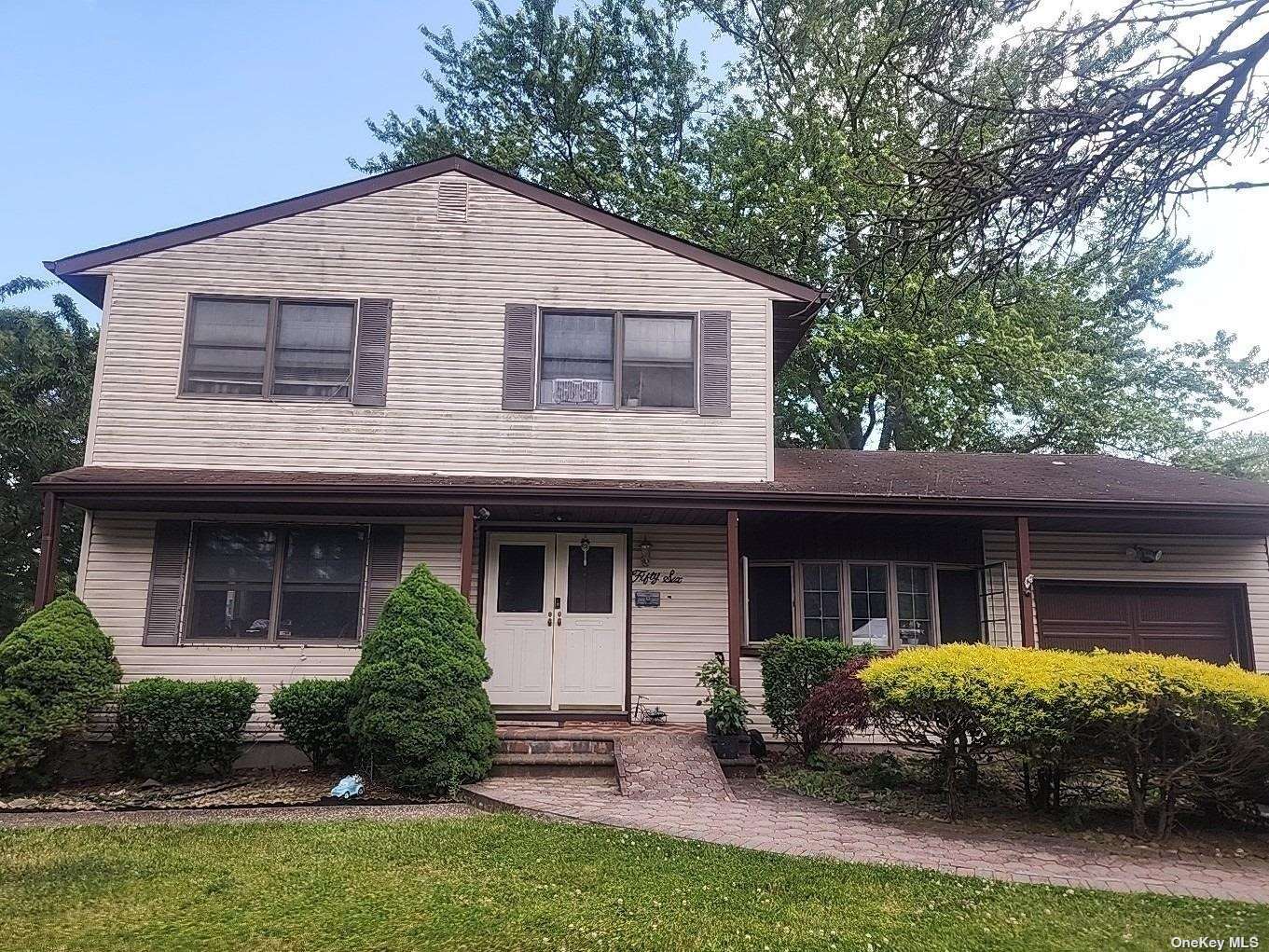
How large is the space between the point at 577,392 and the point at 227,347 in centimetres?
413

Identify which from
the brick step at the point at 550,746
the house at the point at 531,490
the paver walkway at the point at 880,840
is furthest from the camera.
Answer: the house at the point at 531,490

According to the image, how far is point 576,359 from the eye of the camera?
10.1 meters

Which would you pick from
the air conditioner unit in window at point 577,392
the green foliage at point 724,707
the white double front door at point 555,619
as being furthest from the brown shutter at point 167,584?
the green foliage at point 724,707

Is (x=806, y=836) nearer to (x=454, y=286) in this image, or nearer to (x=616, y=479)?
(x=616, y=479)

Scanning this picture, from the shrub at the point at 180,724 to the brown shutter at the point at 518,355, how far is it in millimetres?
4233

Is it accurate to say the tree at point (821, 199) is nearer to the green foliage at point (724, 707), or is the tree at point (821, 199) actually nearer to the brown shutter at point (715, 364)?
the brown shutter at point (715, 364)

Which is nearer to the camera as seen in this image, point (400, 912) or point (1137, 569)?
point (400, 912)

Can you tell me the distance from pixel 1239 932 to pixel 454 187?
33.0 feet

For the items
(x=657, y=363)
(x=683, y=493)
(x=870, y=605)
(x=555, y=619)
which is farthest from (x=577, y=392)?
(x=870, y=605)

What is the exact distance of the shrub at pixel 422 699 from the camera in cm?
709

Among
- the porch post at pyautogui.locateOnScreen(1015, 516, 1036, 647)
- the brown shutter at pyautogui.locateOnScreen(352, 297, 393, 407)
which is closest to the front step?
the brown shutter at pyautogui.locateOnScreen(352, 297, 393, 407)

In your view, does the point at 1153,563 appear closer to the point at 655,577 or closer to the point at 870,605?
the point at 870,605

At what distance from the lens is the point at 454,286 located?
10102mm

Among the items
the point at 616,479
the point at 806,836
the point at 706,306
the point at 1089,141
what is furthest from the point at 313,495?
the point at 1089,141
